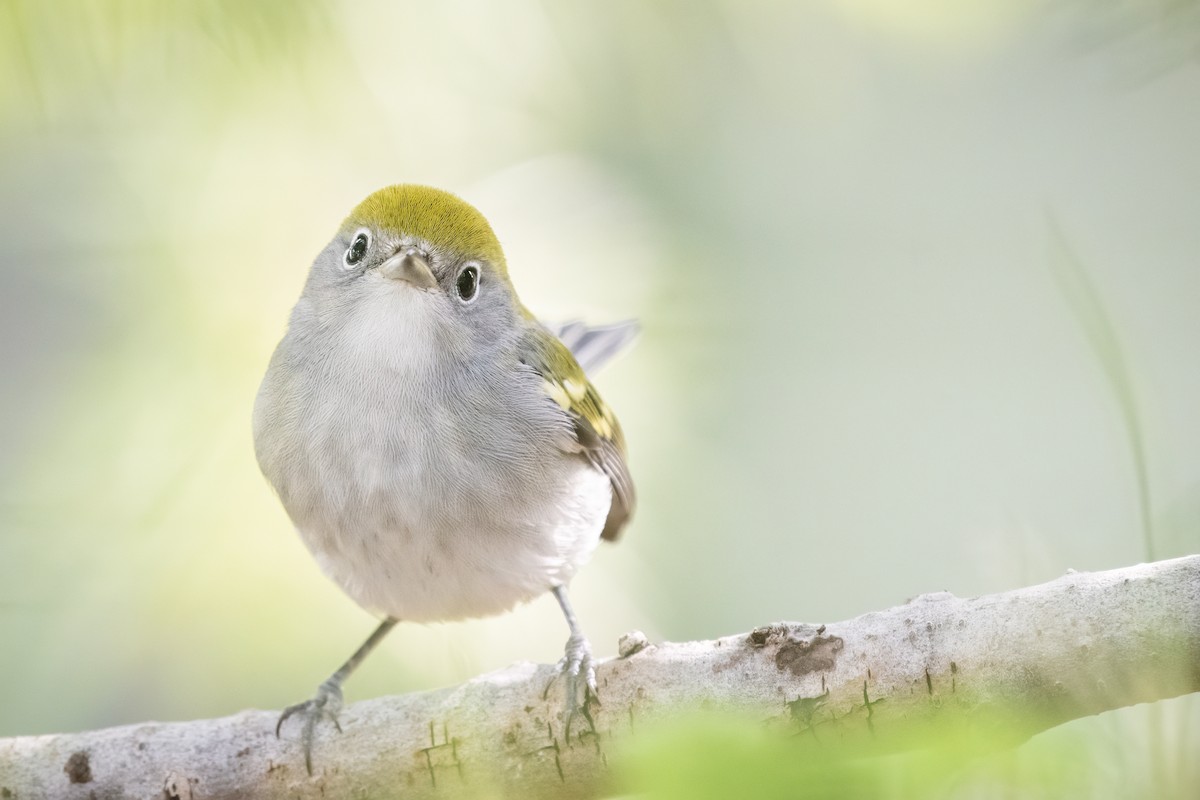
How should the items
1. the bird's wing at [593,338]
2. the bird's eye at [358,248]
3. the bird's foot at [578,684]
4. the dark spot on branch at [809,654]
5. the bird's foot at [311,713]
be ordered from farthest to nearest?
the bird's wing at [593,338], the bird's eye at [358,248], the bird's foot at [311,713], the bird's foot at [578,684], the dark spot on branch at [809,654]

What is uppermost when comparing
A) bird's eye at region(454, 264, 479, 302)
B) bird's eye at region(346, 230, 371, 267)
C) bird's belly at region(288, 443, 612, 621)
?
bird's eye at region(346, 230, 371, 267)

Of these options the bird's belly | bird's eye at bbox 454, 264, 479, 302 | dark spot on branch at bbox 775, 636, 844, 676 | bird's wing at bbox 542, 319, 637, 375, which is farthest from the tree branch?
bird's wing at bbox 542, 319, 637, 375

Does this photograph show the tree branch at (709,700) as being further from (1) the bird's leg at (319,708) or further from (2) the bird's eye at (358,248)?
(2) the bird's eye at (358,248)

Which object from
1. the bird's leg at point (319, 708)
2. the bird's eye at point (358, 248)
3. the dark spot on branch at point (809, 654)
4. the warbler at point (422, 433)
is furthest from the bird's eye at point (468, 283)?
the dark spot on branch at point (809, 654)

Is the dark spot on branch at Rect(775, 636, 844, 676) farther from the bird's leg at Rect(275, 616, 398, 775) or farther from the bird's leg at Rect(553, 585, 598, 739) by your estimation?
the bird's leg at Rect(275, 616, 398, 775)

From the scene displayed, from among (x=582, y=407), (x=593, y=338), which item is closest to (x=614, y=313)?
(x=593, y=338)

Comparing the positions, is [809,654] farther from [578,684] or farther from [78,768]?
[78,768]
